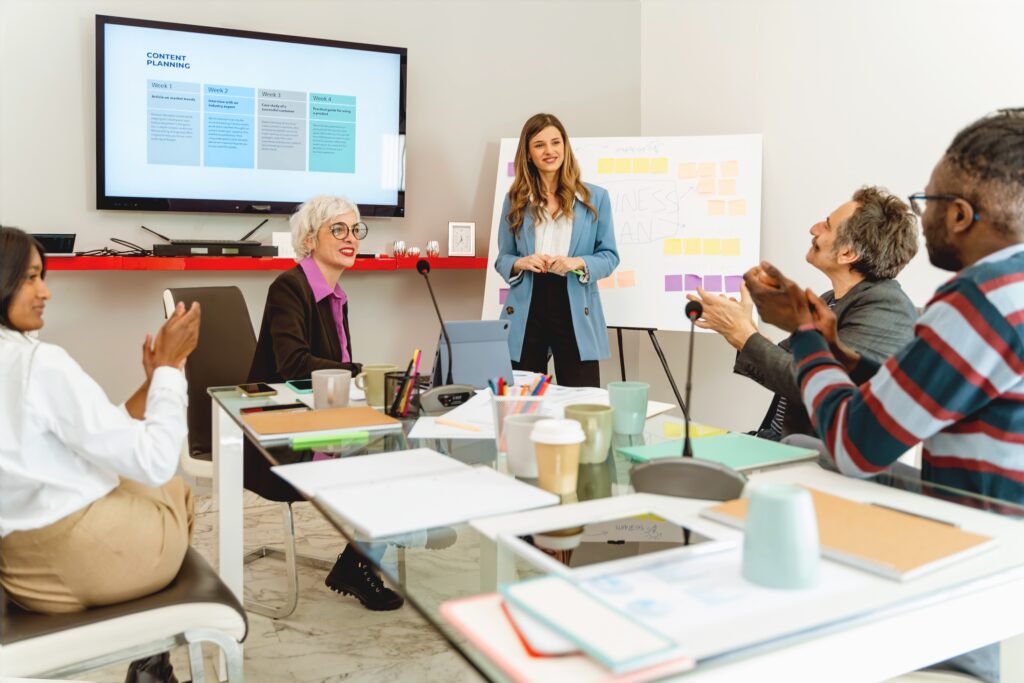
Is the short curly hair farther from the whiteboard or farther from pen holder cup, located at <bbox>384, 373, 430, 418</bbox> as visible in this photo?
the whiteboard

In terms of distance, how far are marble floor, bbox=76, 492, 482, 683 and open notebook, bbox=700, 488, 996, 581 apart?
101 cm

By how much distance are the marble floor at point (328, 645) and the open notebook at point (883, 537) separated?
101 cm

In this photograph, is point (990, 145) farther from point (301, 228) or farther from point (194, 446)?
point (194, 446)

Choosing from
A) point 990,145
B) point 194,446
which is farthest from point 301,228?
point 990,145

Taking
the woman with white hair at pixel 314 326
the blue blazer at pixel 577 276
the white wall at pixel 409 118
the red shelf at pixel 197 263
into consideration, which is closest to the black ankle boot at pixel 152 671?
the woman with white hair at pixel 314 326

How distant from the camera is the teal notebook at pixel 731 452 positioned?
132 cm

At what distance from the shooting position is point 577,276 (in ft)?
11.4

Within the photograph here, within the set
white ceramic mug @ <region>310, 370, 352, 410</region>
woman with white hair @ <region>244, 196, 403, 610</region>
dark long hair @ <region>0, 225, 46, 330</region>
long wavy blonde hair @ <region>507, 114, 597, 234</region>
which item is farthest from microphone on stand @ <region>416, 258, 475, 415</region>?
long wavy blonde hair @ <region>507, 114, 597, 234</region>

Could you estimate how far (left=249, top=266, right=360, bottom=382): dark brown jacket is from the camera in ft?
7.61

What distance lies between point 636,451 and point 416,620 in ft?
4.19

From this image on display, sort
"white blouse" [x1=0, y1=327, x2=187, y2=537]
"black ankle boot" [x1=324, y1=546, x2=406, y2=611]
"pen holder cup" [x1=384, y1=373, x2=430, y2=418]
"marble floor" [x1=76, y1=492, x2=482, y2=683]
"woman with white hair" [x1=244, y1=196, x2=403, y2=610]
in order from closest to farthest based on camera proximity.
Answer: "white blouse" [x1=0, y1=327, x2=187, y2=537]
"pen holder cup" [x1=384, y1=373, x2=430, y2=418]
"marble floor" [x1=76, y1=492, x2=482, y2=683]
"woman with white hair" [x1=244, y1=196, x2=403, y2=610]
"black ankle boot" [x1=324, y1=546, x2=406, y2=611]

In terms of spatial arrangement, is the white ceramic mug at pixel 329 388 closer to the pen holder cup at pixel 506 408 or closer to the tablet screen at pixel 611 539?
the pen holder cup at pixel 506 408

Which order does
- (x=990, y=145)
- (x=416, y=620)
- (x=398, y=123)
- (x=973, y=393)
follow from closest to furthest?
(x=973, y=393) → (x=990, y=145) → (x=416, y=620) → (x=398, y=123)

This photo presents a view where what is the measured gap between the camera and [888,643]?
2.68 ft
